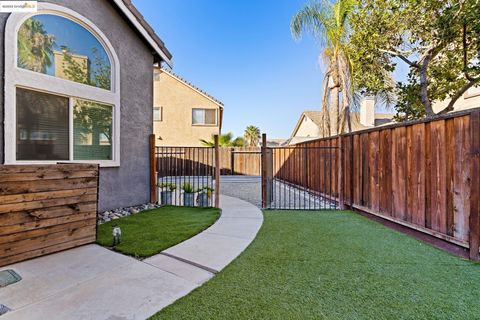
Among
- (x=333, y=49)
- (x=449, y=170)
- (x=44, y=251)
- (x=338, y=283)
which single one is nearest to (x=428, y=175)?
(x=449, y=170)

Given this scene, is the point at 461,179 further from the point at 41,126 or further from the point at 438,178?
the point at 41,126

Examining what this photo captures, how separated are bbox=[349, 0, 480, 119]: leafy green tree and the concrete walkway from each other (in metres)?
8.36

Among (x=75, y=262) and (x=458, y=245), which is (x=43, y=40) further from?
(x=458, y=245)

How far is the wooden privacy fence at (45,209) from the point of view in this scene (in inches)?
121

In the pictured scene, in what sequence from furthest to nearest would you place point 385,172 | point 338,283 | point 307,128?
point 307,128
point 385,172
point 338,283

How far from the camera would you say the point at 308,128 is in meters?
26.4

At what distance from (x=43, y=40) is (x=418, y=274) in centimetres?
732

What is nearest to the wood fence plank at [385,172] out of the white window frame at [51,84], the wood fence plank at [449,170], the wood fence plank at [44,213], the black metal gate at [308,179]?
the wood fence plank at [449,170]

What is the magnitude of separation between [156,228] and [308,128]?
24.1 metres

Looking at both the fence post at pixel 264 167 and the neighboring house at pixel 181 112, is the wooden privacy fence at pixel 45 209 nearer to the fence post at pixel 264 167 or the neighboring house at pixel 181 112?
the fence post at pixel 264 167

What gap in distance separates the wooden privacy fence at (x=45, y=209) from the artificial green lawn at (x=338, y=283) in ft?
7.95

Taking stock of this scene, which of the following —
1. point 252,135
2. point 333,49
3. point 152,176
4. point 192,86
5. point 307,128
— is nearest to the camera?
point 152,176

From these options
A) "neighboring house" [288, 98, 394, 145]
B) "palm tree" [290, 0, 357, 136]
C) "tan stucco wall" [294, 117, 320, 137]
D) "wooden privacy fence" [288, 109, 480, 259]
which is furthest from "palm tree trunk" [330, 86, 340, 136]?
"tan stucco wall" [294, 117, 320, 137]

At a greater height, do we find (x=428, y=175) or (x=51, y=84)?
(x=51, y=84)
